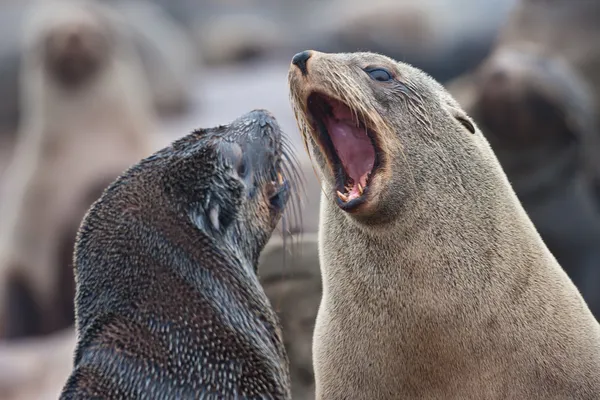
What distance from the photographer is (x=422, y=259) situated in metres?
4.36

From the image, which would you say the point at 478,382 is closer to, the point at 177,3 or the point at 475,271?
the point at 475,271

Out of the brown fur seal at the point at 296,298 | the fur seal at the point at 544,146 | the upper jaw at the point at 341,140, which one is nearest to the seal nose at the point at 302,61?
the upper jaw at the point at 341,140

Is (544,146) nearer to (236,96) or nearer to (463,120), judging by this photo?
(463,120)

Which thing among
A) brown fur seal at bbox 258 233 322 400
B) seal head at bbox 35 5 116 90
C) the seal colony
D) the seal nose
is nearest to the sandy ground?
seal head at bbox 35 5 116 90

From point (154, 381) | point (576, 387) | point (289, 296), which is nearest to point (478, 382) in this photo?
point (576, 387)

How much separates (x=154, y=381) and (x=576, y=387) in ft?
Answer: 5.77

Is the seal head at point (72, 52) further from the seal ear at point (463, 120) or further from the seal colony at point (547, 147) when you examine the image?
the seal ear at point (463, 120)

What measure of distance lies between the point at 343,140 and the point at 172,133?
13210 millimetres

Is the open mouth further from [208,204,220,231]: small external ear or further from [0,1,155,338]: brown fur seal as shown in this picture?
[0,1,155,338]: brown fur seal

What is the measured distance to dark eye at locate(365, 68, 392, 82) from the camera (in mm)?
4555

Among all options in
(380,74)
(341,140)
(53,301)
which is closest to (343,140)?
Result: (341,140)

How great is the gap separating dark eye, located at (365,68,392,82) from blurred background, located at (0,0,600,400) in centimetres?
186

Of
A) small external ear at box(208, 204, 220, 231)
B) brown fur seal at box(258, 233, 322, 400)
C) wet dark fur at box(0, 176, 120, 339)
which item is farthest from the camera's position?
wet dark fur at box(0, 176, 120, 339)

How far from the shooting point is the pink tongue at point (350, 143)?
14.9 ft
